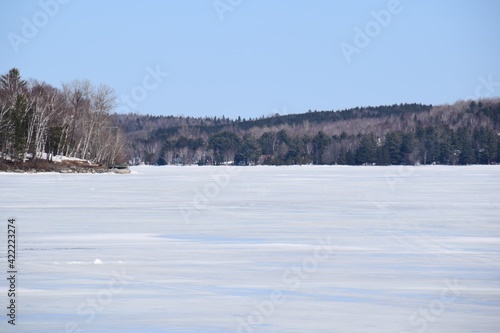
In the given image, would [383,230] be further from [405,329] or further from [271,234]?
[405,329]

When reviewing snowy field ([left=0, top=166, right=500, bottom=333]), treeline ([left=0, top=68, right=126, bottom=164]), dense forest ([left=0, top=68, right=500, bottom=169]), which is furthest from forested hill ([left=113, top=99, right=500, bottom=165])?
snowy field ([left=0, top=166, right=500, bottom=333])

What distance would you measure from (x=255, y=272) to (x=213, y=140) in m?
172

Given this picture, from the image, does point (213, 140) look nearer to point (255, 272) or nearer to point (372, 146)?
point (372, 146)

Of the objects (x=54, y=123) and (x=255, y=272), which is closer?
(x=255, y=272)

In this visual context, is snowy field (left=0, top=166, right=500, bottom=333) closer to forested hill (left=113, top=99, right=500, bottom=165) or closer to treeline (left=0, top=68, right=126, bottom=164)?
treeline (left=0, top=68, right=126, bottom=164)

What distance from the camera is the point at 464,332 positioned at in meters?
7.79

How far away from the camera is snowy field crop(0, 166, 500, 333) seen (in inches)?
331

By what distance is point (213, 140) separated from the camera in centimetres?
18325

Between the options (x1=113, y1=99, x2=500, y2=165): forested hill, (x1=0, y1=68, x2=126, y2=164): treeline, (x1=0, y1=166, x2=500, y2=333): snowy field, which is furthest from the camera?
(x1=113, y1=99, x2=500, y2=165): forested hill

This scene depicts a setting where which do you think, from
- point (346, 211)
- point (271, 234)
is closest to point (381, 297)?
point (271, 234)

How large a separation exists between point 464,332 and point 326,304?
1.86 metres

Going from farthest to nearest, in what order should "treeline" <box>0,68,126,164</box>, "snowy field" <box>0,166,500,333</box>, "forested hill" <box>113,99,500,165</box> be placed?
"forested hill" <box>113,99,500,165</box> → "treeline" <box>0,68,126,164</box> → "snowy field" <box>0,166,500,333</box>

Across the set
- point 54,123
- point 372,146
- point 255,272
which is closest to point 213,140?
point 372,146

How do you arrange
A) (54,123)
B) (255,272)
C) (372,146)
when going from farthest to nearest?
(372,146) < (54,123) < (255,272)
